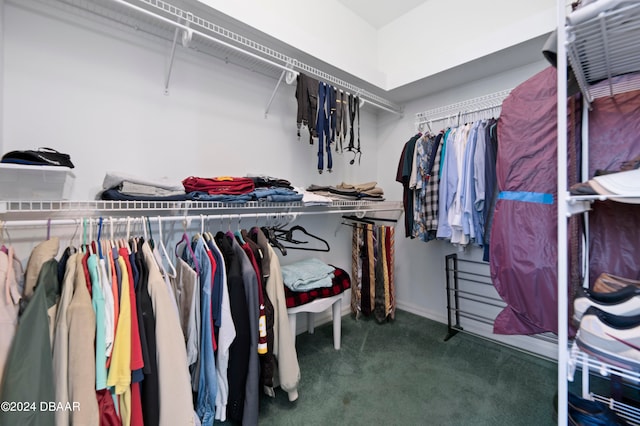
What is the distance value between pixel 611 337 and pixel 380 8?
293 cm

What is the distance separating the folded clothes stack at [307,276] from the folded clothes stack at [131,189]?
34.2 inches

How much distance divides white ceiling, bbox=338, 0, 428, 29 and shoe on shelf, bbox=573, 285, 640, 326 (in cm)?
270

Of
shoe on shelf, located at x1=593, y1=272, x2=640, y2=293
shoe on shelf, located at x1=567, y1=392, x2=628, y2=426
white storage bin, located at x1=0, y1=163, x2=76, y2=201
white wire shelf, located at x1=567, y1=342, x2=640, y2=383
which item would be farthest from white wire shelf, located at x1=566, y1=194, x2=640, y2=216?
white storage bin, located at x1=0, y1=163, x2=76, y2=201

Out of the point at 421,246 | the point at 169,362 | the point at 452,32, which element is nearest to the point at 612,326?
→ the point at 169,362

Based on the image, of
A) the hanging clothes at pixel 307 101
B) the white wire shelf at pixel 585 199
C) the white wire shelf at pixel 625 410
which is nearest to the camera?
the white wire shelf at pixel 585 199

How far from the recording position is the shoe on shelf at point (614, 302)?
88 centimetres

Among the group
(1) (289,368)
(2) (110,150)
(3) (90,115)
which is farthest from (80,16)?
(1) (289,368)

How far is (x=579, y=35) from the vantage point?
93cm

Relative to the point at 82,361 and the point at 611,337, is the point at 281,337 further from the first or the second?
the point at 611,337

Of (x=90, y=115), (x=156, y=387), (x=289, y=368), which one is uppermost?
(x=90, y=115)

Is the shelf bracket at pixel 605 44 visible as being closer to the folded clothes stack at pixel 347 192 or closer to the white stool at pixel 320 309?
the folded clothes stack at pixel 347 192

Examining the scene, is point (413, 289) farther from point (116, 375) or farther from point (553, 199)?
point (116, 375)

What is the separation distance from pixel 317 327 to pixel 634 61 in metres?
2.51

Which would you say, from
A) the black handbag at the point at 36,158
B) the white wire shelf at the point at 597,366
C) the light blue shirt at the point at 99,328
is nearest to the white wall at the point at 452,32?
the white wire shelf at the point at 597,366
